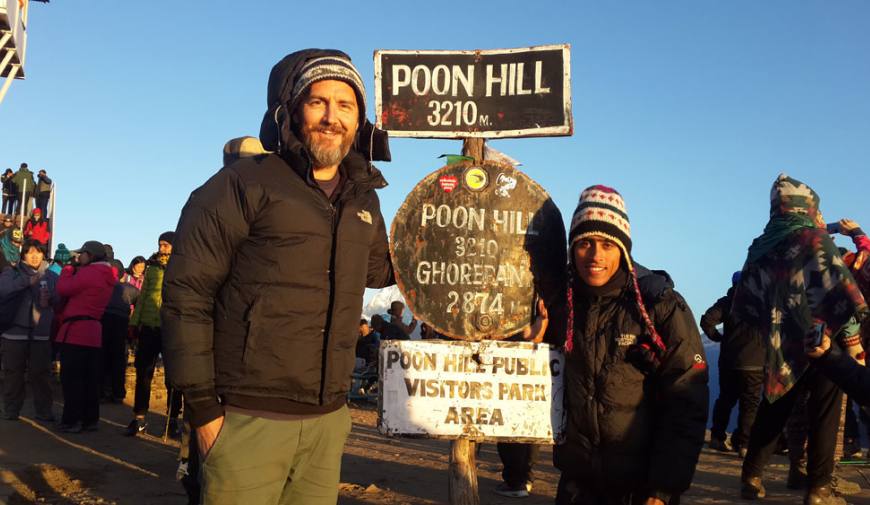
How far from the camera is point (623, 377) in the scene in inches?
129

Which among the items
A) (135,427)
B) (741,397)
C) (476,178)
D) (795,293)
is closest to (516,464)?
(795,293)

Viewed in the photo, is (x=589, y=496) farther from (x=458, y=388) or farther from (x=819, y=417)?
(x=819, y=417)

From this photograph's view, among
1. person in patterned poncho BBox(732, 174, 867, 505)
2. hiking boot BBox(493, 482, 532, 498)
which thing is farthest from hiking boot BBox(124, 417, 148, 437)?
person in patterned poncho BBox(732, 174, 867, 505)

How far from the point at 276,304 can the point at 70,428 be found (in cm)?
803

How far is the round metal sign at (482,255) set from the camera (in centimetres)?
394

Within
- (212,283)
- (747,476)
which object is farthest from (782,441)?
(212,283)

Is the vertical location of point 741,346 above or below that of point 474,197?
below

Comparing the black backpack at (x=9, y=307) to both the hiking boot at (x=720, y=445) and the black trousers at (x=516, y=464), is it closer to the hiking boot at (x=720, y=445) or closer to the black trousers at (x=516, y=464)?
the black trousers at (x=516, y=464)

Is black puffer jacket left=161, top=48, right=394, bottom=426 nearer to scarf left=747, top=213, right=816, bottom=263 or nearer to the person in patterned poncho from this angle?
the person in patterned poncho

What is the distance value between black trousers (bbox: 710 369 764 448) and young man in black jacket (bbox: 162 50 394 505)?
20.9 feet

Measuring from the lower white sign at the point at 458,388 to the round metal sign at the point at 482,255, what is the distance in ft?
0.43

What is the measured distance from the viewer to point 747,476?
6074mm

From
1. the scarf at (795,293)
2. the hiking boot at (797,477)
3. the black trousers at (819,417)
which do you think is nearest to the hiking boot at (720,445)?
the hiking boot at (797,477)

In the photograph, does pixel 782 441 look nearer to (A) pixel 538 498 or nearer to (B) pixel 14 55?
(A) pixel 538 498
